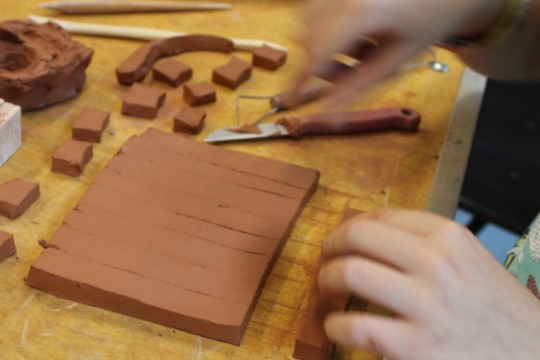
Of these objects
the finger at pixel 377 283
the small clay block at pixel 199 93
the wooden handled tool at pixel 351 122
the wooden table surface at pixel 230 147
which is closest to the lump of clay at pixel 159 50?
the wooden table surface at pixel 230 147

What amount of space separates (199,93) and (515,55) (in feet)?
2.71

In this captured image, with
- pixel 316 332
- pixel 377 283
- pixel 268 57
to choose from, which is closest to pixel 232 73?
pixel 268 57

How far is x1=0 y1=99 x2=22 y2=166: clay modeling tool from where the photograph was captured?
163 cm

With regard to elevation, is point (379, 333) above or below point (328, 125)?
above

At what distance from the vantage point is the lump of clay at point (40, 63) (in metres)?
1.75

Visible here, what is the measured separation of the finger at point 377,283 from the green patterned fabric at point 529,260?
0.49 meters

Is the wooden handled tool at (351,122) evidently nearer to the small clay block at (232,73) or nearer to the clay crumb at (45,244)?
the small clay block at (232,73)

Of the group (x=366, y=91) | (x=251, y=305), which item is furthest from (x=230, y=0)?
(x=251, y=305)

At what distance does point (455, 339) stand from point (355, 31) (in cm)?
57

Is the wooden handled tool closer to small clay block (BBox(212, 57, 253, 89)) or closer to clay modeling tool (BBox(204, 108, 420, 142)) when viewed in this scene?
clay modeling tool (BBox(204, 108, 420, 142))

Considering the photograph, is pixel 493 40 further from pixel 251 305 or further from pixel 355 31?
pixel 251 305

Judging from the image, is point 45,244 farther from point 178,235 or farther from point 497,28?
point 497,28

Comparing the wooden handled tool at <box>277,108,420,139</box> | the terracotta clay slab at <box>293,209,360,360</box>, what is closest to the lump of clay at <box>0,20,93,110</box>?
the wooden handled tool at <box>277,108,420,139</box>

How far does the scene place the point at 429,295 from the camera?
106 centimetres
